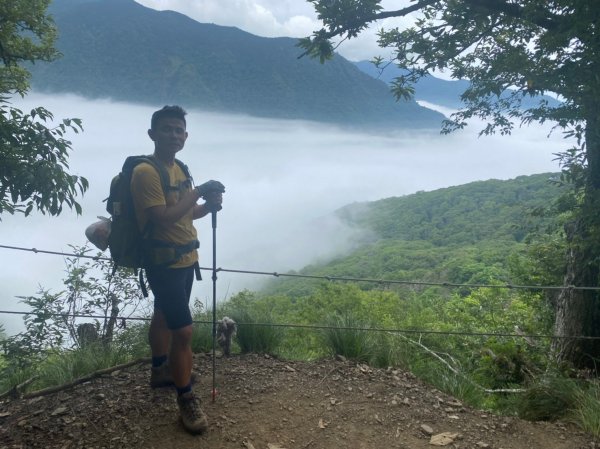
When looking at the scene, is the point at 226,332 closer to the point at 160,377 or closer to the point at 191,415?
the point at 160,377

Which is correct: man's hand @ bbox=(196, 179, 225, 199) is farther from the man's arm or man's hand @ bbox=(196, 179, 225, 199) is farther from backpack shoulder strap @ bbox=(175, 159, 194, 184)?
backpack shoulder strap @ bbox=(175, 159, 194, 184)

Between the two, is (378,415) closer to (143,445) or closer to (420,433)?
(420,433)

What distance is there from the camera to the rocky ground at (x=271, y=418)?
326cm

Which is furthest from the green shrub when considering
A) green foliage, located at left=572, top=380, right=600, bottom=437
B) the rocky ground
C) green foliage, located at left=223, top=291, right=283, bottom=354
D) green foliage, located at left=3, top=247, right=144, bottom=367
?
green foliage, located at left=572, top=380, right=600, bottom=437

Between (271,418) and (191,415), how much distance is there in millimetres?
612

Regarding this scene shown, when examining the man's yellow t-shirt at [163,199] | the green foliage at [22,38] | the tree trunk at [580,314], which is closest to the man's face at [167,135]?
the man's yellow t-shirt at [163,199]

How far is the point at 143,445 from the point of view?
314cm

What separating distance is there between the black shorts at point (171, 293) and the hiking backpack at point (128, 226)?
0.28 ft

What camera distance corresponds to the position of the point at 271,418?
11.7 ft

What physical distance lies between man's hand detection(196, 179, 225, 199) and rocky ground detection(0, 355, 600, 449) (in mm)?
1539

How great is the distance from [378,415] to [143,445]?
5.37 ft

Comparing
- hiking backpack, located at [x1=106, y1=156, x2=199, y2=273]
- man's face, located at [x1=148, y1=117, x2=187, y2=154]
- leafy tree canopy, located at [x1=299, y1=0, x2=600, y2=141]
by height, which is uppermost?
leafy tree canopy, located at [x1=299, y1=0, x2=600, y2=141]

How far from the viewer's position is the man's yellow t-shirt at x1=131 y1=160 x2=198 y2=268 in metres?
3.06

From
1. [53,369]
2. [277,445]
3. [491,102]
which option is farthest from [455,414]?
[491,102]
